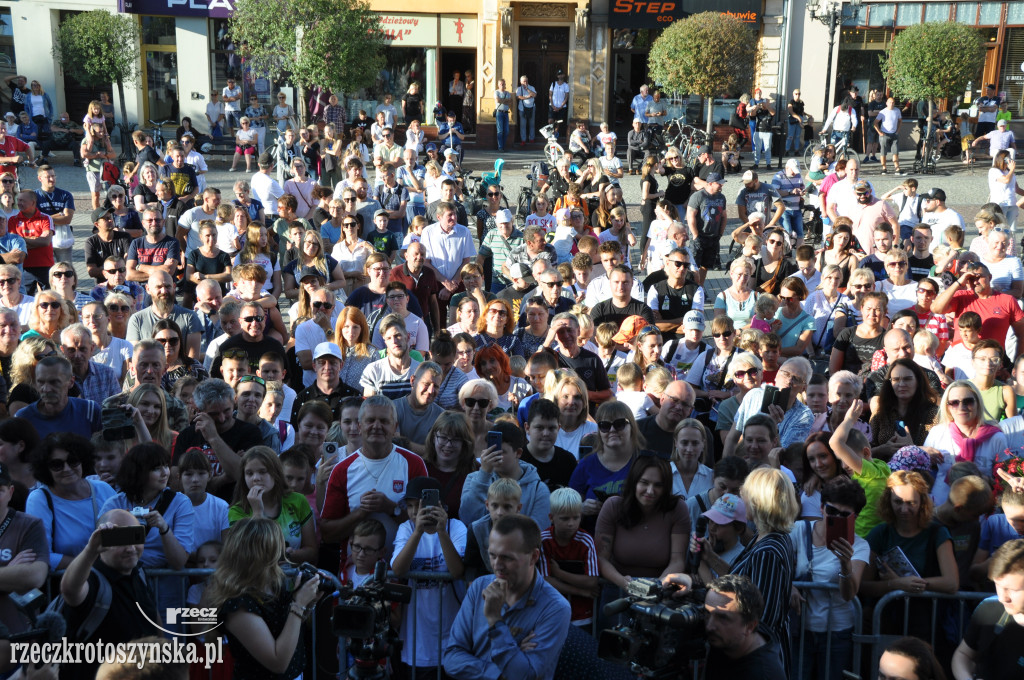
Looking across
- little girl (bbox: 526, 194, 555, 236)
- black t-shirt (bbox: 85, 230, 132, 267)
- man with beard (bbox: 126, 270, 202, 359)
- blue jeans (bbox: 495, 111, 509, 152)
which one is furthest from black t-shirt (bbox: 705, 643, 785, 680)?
blue jeans (bbox: 495, 111, 509, 152)

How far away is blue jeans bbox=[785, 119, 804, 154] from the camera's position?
24297 mm

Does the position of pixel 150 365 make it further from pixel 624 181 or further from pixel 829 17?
pixel 829 17

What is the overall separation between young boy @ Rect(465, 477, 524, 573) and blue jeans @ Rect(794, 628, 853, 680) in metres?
1.54

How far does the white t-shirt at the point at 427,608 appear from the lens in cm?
507

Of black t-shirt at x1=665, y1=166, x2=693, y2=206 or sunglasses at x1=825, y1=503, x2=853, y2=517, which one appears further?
black t-shirt at x1=665, y1=166, x2=693, y2=206

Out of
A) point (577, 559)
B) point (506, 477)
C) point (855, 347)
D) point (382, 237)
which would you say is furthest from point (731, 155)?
point (577, 559)

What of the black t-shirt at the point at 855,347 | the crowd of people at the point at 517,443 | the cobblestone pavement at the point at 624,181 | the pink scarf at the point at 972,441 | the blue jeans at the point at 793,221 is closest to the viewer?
the crowd of people at the point at 517,443

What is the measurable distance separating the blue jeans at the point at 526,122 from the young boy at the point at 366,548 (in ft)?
73.7

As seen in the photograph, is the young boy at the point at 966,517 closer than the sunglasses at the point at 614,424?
Yes

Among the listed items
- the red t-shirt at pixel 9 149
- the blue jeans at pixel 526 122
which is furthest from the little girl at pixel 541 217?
the blue jeans at pixel 526 122

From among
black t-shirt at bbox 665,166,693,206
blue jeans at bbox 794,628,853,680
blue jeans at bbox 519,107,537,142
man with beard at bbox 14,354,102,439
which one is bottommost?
blue jeans at bbox 794,628,853,680

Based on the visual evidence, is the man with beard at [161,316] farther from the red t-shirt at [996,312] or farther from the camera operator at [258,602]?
the red t-shirt at [996,312]

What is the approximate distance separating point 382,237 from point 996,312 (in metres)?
6.29

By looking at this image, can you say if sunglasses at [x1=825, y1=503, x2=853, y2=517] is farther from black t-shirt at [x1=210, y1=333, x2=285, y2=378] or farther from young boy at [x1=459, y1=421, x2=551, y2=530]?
black t-shirt at [x1=210, y1=333, x2=285, y2=378]
